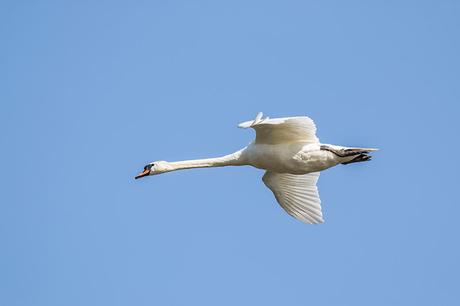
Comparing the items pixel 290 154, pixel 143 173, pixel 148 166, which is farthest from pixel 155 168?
pixel 290 154

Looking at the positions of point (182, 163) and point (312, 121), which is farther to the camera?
point (182, 163)

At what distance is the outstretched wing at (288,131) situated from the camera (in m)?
17.7

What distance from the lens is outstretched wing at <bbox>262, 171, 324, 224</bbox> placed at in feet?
67.1

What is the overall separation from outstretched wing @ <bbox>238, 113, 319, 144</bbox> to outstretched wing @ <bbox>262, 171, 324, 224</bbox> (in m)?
1.90

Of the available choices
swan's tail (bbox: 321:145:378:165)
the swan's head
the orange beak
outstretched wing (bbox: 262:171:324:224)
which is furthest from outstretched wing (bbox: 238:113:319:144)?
the orange beak

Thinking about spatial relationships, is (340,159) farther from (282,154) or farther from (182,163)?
(182,163)

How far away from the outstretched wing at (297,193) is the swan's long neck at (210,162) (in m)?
1.45

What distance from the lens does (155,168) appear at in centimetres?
2052

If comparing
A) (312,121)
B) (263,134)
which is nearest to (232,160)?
(263,134)

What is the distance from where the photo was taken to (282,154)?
1875cm

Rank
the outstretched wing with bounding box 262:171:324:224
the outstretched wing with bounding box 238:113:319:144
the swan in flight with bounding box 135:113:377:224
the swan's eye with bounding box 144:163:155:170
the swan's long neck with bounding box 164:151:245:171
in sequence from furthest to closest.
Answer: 1. the swan's eye with bounding box 144:163:155:170
2. the outstretched wing with bounding box 262:171:324:224
3. the swan's long neck with bounding box 164:151:245:171
4. the swan in flight with bounding box 135:113:377:224
5. the outstretched wing with bounding box 238:113:319:144

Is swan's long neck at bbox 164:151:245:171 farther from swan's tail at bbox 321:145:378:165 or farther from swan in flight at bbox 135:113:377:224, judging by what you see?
swan's tail at bbox 321:145:378:165

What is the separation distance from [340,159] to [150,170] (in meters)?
4.36

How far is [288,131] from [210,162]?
6.86ft
